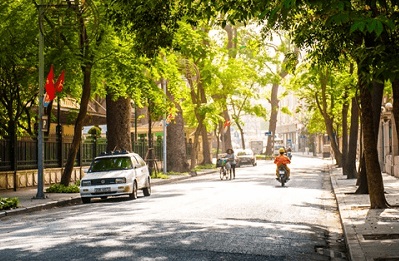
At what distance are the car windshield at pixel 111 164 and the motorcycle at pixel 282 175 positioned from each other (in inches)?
344

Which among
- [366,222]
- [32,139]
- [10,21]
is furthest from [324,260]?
[32,139]

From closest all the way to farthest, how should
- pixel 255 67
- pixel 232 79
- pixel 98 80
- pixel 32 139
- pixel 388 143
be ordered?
pixel 98 80
pixel 32 139
pixel 388 143
pixel 232 79
pixel 255 67

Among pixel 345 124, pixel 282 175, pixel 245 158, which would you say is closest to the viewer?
pixel 282 175

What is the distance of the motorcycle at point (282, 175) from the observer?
32594mm

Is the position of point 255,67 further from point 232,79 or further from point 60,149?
point 60,149

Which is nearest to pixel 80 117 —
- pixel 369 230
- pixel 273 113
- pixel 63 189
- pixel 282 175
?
pixel 63 189

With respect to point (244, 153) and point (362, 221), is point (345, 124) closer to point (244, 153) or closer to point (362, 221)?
point (244, 153)

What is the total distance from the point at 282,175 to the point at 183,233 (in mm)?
19727

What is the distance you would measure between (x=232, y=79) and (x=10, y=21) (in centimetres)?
3683

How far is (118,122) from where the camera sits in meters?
34.4

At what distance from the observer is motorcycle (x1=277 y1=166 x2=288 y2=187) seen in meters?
32.6

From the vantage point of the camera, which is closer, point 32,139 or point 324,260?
point 324,260

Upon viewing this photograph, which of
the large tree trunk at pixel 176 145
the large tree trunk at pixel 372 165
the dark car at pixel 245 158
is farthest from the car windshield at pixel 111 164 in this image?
the dark car at pixel 245 158

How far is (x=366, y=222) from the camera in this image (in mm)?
15219
